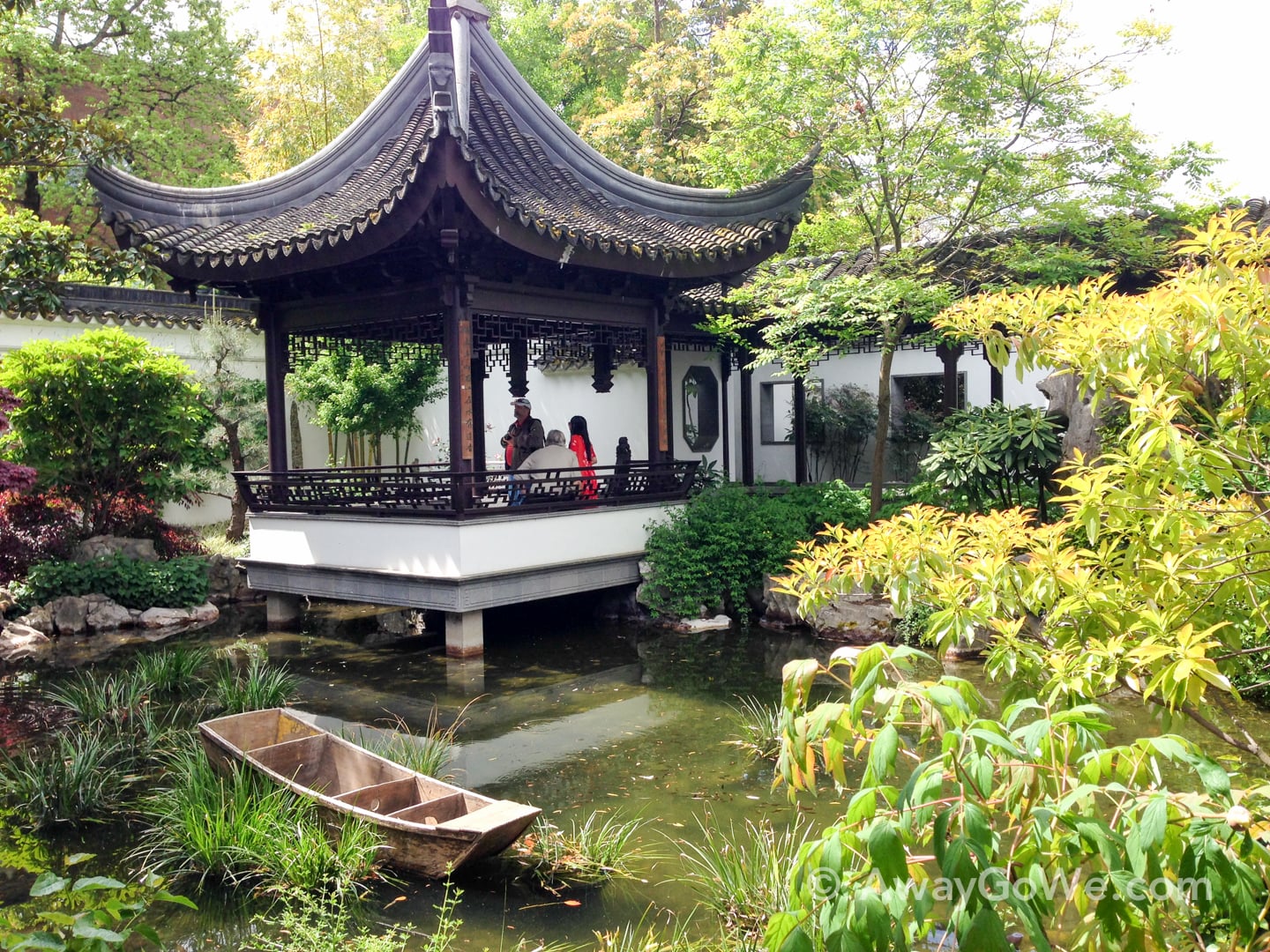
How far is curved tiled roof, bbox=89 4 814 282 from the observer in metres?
7.73

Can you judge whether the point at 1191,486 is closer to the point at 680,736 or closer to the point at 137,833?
the point at 680,736

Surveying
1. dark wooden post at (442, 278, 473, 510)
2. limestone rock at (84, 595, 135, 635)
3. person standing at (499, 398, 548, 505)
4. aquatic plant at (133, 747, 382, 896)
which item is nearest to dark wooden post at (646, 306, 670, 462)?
person standing at (499, 398, 548, 505)

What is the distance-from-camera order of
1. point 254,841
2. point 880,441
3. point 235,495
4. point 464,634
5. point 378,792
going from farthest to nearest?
1. point 235,495
2. point 880,441
3. point 464,634
4. point 378,792
5. point 254,841

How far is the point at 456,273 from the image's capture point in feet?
26.1

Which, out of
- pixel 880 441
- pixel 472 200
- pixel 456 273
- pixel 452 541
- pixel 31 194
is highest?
pixel 31 194

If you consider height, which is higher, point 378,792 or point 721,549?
point 721,549

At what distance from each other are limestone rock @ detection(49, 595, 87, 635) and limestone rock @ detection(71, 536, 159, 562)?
0.58 m

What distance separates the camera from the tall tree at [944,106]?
8.46m

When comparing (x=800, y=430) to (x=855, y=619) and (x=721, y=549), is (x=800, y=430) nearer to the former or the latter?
(x=721, y=549)

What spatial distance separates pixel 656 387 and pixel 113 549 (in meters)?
5.71

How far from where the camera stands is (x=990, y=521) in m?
2.58

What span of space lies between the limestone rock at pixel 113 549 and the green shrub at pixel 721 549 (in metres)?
5.30

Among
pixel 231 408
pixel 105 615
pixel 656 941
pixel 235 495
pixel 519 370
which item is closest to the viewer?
pixel 656 941

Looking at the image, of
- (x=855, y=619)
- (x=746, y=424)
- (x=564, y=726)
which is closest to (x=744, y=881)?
(x=564, y=726)
